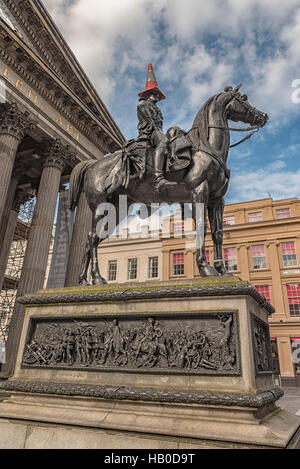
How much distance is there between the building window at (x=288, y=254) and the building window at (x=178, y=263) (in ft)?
33.1

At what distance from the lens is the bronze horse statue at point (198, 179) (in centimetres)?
546

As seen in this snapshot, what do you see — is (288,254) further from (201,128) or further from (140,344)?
(140,344)

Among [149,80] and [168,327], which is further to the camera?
[149,80]

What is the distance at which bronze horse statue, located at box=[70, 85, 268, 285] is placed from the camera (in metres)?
5.46

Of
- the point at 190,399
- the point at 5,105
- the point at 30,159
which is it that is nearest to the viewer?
the point at 190,399

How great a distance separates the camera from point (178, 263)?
116ft

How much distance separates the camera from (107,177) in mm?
6238

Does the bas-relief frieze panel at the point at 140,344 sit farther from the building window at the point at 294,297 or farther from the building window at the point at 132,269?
the building window at the point at 132,269

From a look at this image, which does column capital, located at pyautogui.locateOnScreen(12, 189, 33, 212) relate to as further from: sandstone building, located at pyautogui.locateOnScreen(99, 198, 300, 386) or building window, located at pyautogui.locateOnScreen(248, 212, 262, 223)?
building window, located at pyautogui.locateOnScreen(248, 212, 262, 223)
